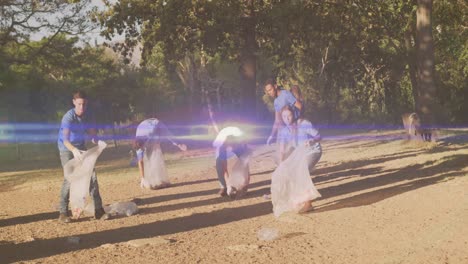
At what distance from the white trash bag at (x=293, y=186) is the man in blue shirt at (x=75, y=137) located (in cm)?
257

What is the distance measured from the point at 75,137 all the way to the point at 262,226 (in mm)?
3009

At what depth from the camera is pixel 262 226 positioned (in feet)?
26.1

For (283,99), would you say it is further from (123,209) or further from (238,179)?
(123,209)

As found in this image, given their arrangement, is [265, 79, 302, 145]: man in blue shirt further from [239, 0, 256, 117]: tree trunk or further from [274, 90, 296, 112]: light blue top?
[239, 0, 256, 117]: tree trunk

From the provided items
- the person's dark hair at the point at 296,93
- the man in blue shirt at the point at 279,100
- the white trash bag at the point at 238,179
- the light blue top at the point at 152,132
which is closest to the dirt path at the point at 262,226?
the white trash bag at the point at 238,179

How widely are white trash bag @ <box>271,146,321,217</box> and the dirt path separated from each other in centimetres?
23

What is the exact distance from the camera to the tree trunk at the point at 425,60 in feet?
56.5

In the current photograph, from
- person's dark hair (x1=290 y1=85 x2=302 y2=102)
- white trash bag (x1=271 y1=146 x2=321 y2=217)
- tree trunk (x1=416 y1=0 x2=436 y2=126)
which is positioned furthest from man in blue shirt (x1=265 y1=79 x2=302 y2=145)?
tree trunk (x1=416 y1=0 x2=436 y2=126)

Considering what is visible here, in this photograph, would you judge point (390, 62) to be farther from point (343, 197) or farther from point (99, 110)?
point (343, 197)

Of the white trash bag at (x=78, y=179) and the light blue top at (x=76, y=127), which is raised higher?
the light blue top at (x=76, y=127)

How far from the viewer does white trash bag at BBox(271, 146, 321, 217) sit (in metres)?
8.44

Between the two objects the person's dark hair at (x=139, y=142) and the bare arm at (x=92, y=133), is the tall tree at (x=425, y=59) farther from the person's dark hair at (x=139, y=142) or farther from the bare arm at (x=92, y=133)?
the bare arm at (x=92, y=133)

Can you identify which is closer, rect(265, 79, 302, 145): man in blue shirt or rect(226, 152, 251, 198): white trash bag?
rect(265, 79, 302, 145): man in blue shirt

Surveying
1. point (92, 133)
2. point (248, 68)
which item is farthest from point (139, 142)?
point (248, 68)
